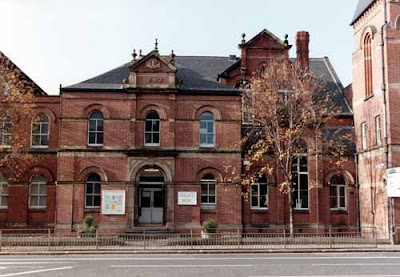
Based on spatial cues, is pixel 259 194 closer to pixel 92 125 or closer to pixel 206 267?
pixel 92 125

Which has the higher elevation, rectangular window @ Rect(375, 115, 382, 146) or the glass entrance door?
rectangular window @ Rect(375, 115, 382, 146)

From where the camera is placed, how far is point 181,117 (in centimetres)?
2994

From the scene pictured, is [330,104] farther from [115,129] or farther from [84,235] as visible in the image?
[84,235]

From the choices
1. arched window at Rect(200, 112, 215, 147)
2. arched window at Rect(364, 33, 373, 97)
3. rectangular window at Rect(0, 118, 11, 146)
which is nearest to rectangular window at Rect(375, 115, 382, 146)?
arched window at Rect(364, 33, 373, 97)

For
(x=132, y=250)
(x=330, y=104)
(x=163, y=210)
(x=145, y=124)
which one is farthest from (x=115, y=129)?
(x=330, y=104)

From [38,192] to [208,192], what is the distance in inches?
432

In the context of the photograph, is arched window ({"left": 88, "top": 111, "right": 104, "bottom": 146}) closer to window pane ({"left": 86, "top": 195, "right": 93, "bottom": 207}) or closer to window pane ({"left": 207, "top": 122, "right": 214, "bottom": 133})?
window pane ({"left": 86, "top": 195, "right": 93, "bottom": 207})

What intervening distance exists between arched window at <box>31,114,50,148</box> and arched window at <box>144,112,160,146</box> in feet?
22.1

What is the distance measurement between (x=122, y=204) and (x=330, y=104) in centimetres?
1573

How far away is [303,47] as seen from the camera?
36094 millimetres

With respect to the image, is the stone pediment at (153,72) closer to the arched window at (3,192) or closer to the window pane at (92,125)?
the window pane at (92,125)

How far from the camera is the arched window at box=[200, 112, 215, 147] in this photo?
98.7ft

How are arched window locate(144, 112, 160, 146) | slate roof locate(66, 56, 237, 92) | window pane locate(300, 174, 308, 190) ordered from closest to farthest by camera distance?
arched window locate(144, 112, 160, 146), slate roof locate(66, 56, 237, 92), window pane locate(300, 174, 308, 190)

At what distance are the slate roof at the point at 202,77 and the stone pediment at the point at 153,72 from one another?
0.94m
